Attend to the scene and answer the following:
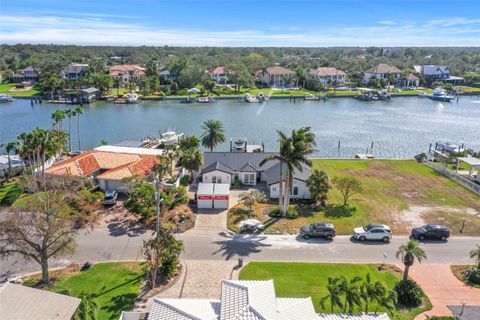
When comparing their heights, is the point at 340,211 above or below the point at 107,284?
above

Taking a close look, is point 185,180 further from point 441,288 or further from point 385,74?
point 385,74

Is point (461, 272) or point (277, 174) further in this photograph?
point (277, 174)

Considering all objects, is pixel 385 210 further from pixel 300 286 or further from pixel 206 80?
pixel 206 80

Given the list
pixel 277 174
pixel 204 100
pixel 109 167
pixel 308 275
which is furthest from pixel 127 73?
pixel 308 275

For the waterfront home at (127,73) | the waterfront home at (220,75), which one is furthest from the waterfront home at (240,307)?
the waterfront home at (220,75)

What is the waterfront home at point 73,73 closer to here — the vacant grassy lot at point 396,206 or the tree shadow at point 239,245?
the vacant grassy lot at point 396,206
